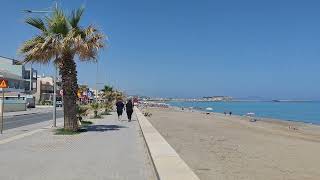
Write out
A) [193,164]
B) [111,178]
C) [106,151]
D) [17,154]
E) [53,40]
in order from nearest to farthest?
[111,178], [193,164], [17,154], [106,151], [53,40]

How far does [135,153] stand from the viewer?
1548 cm

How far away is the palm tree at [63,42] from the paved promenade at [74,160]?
4.36 meters

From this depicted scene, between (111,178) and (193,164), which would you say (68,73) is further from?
(111,178)

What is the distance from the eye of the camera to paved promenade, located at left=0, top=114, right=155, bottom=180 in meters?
10.9

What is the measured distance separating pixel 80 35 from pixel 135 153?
832 cm

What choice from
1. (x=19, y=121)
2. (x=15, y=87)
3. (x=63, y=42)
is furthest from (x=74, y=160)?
(x=15, y=87)

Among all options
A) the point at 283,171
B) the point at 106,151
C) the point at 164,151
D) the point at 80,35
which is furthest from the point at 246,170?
the point at 80,35

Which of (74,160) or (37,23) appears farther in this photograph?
(37,23)

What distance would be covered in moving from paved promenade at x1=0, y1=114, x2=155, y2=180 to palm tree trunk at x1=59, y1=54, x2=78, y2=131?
384 cm

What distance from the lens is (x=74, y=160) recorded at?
1330cm

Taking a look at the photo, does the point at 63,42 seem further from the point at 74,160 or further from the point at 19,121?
the point at 19,121

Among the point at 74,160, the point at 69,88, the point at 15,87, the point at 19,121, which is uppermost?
the point at 15,87

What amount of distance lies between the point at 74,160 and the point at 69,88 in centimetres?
1036

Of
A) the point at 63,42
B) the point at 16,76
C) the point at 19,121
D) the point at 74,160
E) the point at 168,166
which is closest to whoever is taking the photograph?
the point at 168,166
